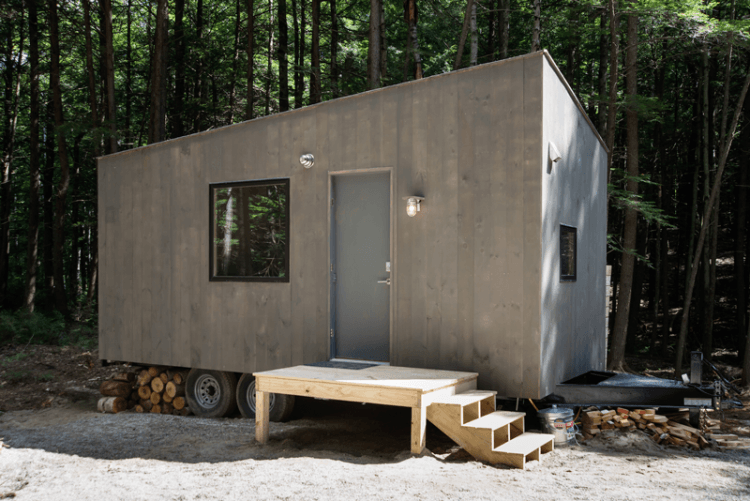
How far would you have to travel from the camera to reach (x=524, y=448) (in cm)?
439

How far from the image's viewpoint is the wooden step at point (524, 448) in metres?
4.25

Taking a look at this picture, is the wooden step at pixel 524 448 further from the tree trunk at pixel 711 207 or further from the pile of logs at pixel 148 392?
the tree trunk at pixel 711 207

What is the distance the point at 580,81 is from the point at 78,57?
520 inches

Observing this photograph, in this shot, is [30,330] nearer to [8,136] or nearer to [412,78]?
[8,136]

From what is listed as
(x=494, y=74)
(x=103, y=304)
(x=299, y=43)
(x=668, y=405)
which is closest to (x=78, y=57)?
(x=299, y=43)

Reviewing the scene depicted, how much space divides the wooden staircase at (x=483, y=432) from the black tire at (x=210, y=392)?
295 centimetres

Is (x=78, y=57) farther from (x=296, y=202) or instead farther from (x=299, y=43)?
(x=296, y=202)

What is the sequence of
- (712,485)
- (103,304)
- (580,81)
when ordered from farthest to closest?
(580,81)
(103,304)
(712,485)

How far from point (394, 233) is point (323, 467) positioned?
2301 millimetres

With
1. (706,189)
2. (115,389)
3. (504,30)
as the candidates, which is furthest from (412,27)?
(115,389)

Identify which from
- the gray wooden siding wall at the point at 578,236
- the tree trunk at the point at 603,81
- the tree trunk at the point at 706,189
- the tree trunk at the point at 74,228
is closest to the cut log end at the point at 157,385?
the gray wooden siding wall at the point at 578,236

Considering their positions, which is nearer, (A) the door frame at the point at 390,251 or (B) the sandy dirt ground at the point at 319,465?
(B) the sandy dirt ground at the point at 319,465

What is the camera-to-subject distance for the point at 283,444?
4945 mm

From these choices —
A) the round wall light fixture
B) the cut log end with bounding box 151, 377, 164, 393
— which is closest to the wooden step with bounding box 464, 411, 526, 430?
the round wall light fixture
